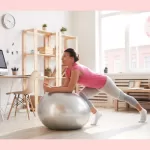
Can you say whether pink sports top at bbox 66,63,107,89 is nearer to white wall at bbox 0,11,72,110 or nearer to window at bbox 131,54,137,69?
white wall at bbox 0,11,72,110

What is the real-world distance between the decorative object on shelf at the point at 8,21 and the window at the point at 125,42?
2.20 meters

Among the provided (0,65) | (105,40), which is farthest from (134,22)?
(0,65)

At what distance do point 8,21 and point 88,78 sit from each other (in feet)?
8.89

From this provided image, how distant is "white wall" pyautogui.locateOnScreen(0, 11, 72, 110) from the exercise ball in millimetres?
2338

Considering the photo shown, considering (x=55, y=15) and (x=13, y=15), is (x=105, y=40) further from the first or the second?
(x=13, y=15)

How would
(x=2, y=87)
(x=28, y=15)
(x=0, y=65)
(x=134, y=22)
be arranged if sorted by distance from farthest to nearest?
(x=134, y=22), (x=28, y=15), (x=2, y=87), (x=0, y=65)

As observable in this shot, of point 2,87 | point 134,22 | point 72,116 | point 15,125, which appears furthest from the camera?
point 134,22

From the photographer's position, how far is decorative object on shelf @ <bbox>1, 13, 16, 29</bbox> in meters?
5.33

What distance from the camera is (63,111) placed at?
3.05 m

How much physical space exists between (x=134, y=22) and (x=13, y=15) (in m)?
2.69

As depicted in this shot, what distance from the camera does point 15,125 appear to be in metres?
3.67

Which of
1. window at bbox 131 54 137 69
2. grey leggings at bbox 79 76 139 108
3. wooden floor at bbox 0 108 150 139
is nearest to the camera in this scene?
wooden floor at bbox 0 108 150 139

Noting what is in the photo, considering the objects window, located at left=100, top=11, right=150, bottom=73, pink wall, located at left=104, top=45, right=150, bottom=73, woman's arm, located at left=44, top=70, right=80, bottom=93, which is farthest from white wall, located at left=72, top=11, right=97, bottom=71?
woman's arm, located at left=44, top=70, right=80, bottom=93

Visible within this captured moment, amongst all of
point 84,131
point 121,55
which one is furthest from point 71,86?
point 121,55
